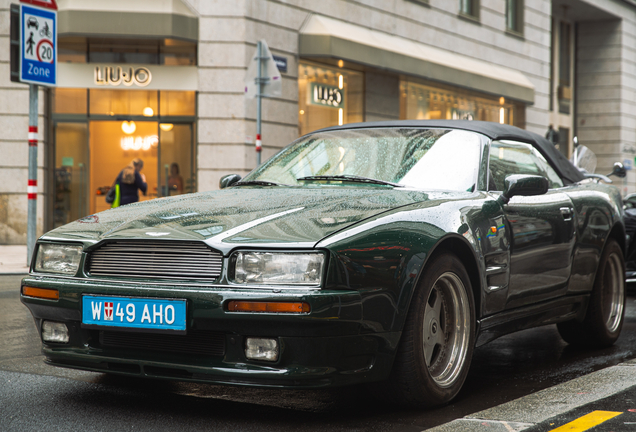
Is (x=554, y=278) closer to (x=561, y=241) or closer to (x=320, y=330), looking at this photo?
(x=561, y=241)

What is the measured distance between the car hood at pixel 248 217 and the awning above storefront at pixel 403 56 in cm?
1293

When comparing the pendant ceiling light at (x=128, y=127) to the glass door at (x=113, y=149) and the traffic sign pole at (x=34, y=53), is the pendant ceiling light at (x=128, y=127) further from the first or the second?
the traffic sign pole at (x=34, y=53)

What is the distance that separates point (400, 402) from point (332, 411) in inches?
11.6

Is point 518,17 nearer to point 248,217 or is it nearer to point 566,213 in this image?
point 566,213

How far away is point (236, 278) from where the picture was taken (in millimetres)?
3170

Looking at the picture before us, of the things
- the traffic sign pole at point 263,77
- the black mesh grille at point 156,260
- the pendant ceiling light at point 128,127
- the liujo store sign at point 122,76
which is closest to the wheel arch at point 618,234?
the black mesh grille at point 156,260

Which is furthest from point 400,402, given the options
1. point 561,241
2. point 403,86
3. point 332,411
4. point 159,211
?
point 403,86

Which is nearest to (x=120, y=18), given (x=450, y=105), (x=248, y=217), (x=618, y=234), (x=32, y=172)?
(x=32, y=172)

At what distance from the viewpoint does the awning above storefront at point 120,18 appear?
47.9ft

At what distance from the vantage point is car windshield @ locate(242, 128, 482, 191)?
13.8 ft

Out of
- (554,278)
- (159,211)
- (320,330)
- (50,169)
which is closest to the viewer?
(320,330)

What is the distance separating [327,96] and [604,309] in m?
13.0

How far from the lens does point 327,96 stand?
17797mm

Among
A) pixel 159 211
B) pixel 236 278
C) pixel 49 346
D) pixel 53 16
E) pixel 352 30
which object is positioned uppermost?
pixel 352 30
